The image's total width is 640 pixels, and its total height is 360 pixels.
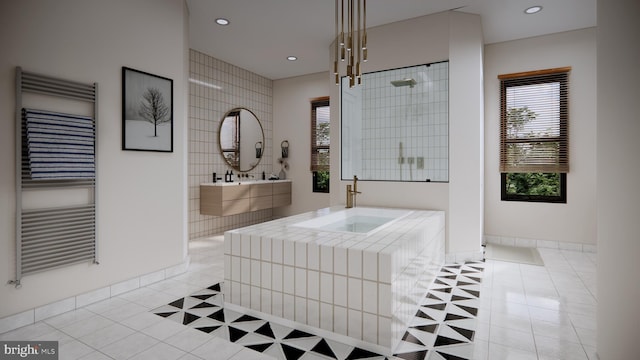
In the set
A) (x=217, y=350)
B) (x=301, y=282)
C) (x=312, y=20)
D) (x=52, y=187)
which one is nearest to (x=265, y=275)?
(x=301, y=282)

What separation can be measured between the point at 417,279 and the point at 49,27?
321cm

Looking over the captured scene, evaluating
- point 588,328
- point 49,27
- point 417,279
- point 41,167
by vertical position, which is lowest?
point 588,328

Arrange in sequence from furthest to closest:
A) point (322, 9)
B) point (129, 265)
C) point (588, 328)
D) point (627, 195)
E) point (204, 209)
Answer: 1. point (204, 209)
2. point (322, 9)
3. point (129, 265)
4. point (588, 328)
5. point (627, 195)

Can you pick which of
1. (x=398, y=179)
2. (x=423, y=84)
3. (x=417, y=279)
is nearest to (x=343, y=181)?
(x=398, y=179)

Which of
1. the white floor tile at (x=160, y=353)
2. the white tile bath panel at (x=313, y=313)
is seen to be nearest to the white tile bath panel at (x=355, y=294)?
the white tile bath panel at (x=313, y=313)

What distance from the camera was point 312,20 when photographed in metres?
3.93

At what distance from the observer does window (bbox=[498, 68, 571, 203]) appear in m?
4.29

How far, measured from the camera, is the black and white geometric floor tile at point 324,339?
190cm

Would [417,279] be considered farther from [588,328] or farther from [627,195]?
[627,195]

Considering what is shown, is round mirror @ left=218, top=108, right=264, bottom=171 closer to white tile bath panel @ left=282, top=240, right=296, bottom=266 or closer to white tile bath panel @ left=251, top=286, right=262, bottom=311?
white tile bath panel @ left=251, top=286, right=262, bottom=311

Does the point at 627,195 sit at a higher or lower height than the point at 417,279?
higher

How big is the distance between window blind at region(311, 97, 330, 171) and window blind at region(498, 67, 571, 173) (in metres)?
2.77

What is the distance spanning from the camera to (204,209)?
194 inches

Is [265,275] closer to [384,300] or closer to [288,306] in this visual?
[288,306]
